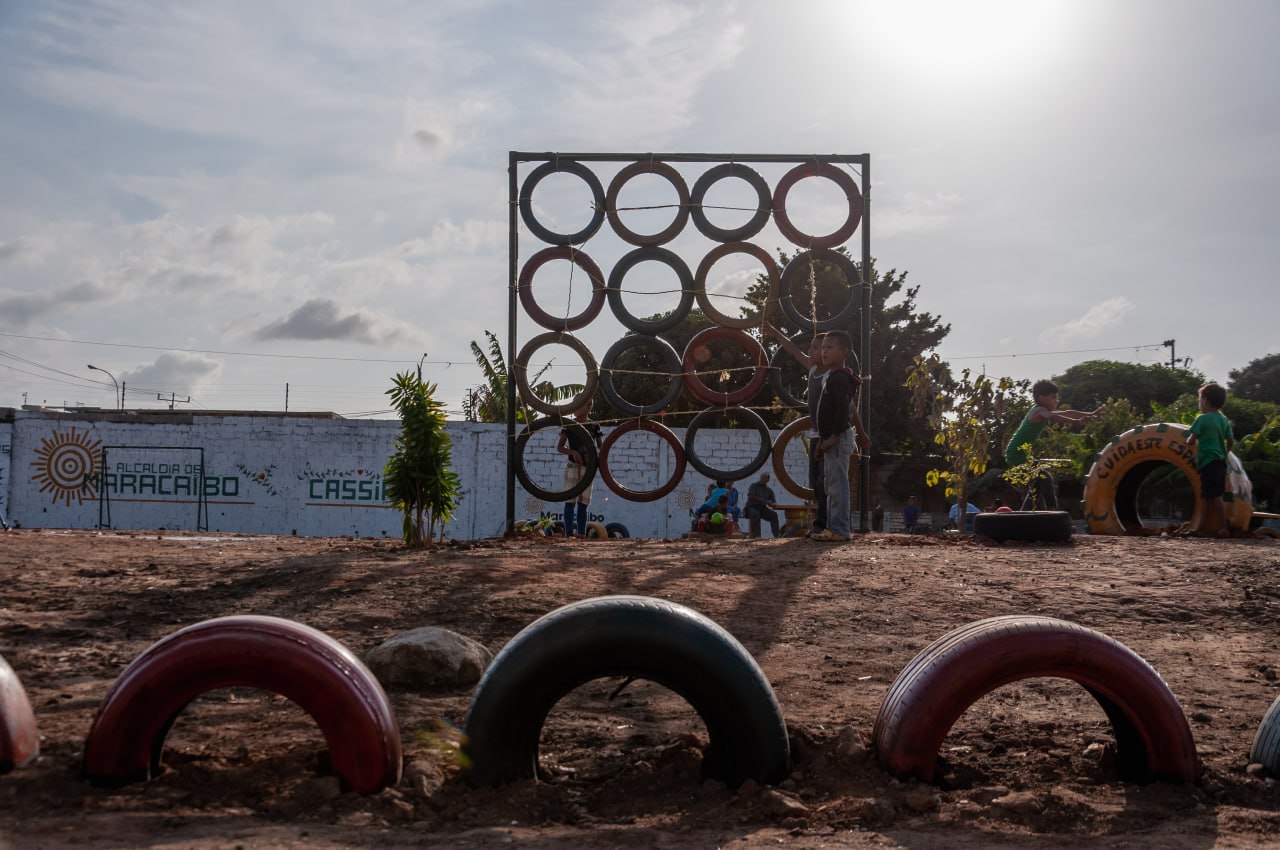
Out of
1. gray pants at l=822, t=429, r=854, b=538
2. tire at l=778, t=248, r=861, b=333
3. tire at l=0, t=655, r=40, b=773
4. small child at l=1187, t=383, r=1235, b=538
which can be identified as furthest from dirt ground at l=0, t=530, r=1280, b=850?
tire at l=778, t=248, r=861, b=333

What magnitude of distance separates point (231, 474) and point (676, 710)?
2262 cm

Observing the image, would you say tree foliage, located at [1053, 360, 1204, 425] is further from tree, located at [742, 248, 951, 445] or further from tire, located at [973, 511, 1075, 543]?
tire, located at [973, 511, 1075, 543]

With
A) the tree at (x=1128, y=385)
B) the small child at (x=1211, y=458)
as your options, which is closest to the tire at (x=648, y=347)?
the small child at (x=1211, y=458)

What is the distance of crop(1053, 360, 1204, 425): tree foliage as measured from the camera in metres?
54.6

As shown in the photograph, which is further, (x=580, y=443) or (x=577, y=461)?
(x=577, y=461)

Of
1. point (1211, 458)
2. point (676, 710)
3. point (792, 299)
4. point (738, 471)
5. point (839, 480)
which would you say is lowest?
point (676, 710)

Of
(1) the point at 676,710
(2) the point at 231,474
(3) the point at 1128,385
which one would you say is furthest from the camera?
(3) the point at 1128,385

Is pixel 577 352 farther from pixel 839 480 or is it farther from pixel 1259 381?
pixel 1259 381

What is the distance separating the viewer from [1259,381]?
56.3m

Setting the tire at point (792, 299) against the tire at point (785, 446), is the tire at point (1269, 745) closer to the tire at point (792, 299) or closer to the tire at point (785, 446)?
the tire at point (785, 446)

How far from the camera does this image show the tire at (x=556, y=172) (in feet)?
40.3

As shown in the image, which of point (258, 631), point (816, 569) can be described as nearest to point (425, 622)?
point (258, 631)

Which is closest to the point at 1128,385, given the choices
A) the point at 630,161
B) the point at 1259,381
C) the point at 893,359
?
the point at 1259,381

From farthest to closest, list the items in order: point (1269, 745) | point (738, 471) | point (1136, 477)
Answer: point (738, 471) → point (1136, 477) → point (1269, 745)
